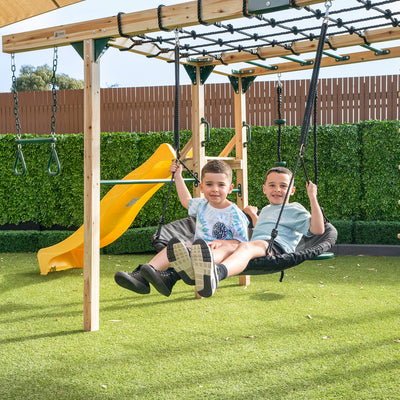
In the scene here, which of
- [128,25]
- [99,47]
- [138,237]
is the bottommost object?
[138,237]

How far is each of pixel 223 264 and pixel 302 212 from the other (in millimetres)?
842

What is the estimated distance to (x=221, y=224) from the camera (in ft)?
11.4

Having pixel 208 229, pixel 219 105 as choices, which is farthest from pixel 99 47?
pixel 219 105

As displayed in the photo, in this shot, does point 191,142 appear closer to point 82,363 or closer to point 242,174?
point 242,174

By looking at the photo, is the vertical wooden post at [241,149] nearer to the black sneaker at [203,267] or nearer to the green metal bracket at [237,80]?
the green metal bracket at [237,80]

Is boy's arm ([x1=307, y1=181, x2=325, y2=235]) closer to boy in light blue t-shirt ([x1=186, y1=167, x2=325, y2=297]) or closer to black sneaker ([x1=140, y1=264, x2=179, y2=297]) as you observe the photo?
boy in light blue t-shirt ([x1=186, y1=167, x2=325, y2=297])

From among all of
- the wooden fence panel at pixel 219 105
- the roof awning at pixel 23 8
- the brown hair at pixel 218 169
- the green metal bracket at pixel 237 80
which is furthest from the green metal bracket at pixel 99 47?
the wooden fence panel at pixel 219 105

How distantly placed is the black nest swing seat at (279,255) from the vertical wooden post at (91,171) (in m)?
0.76

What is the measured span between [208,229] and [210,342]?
0.85 meters

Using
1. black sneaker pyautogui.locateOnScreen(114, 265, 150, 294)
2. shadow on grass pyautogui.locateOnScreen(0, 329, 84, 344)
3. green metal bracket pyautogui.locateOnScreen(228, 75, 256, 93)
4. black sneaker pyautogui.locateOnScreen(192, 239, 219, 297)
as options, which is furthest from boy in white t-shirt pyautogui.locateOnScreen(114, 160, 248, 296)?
green metal bracket pyautogui.locateOnScreen(228, 75, 256, 93)

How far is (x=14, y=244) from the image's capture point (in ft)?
28.8

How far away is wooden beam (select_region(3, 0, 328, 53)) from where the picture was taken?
12.0 feet

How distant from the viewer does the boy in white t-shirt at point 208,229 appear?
301 centimetres

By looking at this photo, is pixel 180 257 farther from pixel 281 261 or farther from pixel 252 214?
pixel 252 214
